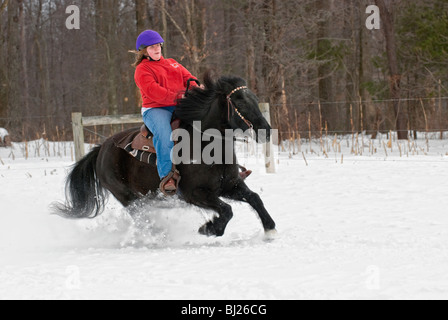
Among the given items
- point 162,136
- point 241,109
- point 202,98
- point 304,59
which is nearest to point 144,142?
point 162,136

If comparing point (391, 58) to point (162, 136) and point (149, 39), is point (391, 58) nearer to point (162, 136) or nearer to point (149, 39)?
point (149, 39)

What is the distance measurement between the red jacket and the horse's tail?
4.32 feet

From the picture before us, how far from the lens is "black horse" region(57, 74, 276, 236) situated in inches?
197

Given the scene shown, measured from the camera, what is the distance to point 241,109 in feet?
16.3

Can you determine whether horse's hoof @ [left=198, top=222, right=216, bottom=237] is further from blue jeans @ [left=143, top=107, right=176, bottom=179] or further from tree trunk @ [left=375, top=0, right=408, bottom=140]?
tree trunk @ [left=375, top=0, right=408, bottom=140]

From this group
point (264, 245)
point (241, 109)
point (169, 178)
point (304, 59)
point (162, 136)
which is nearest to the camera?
point (241, 109)

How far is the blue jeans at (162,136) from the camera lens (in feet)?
17.4

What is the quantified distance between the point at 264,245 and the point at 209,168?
35.9 inches

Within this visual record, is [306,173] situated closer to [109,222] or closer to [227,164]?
[109,222]

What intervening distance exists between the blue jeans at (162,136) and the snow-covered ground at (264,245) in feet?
2.35

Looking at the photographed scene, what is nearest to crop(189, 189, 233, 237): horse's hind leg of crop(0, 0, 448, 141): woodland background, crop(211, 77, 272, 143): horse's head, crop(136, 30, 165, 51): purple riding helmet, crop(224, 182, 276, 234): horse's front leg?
crop(224, 182, 276, 234): horse's front leg

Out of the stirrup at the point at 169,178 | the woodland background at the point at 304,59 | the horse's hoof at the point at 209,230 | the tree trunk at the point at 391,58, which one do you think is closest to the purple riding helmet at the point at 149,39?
the stirrup at the point at 169,178

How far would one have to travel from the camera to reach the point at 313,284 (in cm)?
367
